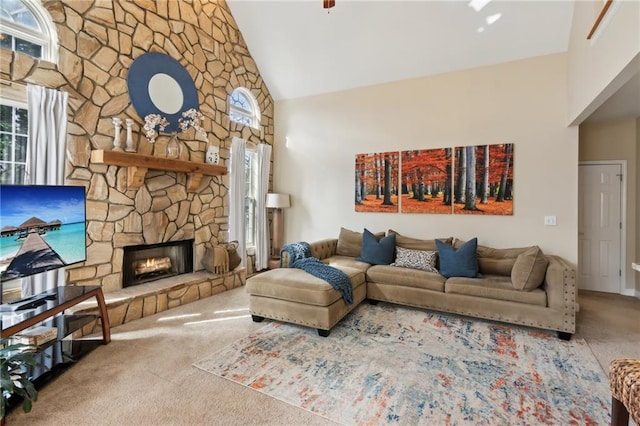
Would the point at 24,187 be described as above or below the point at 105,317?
above

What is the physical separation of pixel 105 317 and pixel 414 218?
13.0ft

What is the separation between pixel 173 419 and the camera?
1896 mm

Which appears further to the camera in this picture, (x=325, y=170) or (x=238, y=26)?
(x=325, y=170)

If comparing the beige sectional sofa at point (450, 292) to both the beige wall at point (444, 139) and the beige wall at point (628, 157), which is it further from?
the beige wall at point (628, 157)

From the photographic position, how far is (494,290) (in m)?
3.32

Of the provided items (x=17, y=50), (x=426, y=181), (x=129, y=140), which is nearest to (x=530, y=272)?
(x=426, y=181)

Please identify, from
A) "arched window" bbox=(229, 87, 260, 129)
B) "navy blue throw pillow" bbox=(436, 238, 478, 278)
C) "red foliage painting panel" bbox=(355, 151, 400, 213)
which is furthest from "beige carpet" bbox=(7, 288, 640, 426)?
"arched window" bbox=(229, 87, 260, 129)

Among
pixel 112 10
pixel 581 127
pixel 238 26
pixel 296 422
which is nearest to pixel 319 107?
pixel 238 26

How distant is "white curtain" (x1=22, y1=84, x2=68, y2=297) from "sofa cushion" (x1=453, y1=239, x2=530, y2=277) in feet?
15.1

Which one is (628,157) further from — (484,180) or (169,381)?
(169,381)

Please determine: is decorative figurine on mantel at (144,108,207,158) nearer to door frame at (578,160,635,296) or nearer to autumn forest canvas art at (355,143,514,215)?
autumn forest canvas art at (355,143,514,215)

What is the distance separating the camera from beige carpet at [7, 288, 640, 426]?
1916 mm

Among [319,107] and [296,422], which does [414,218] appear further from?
[296,422]

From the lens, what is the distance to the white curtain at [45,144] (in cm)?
283
